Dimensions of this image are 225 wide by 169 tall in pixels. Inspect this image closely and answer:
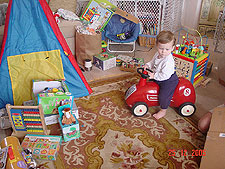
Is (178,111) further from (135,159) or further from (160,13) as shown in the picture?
(160,13)

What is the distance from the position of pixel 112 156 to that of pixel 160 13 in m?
2.74

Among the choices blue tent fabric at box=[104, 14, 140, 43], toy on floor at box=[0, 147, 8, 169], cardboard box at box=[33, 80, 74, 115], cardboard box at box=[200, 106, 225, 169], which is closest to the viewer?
toy on floor at box=[0, 147, 8, 169]

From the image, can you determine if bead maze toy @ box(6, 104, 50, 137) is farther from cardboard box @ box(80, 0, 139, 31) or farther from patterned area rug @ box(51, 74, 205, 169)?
cardboard box @ box(80, 0, 139, 31)

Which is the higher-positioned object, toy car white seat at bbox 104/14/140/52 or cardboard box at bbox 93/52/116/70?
toy car white seat at bbox 104/14/140/52

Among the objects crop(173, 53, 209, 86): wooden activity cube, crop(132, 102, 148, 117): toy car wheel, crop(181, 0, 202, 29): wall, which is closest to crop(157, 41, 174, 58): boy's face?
crop(132, 102, 148, 117): toy car wheel

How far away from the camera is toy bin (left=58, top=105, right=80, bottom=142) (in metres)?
1.73

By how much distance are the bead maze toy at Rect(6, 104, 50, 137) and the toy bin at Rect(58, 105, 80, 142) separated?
0.53 feet

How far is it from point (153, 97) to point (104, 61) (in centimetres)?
109

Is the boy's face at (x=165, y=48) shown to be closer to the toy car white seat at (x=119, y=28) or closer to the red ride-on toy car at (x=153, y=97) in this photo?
the red ride-on toy car at (x=153, y=97)

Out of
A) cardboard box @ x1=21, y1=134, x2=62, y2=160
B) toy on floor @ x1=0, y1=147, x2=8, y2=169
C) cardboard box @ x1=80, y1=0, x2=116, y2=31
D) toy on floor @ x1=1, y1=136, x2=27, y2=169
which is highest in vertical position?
cardboard box @ x1=80, y1=0, x2=116, y2=31

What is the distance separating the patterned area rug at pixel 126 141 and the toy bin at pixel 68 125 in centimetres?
5

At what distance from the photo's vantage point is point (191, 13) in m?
4.51

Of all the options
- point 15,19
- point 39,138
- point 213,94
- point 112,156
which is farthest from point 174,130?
point 15,19

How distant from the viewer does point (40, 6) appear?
189 centimetres
